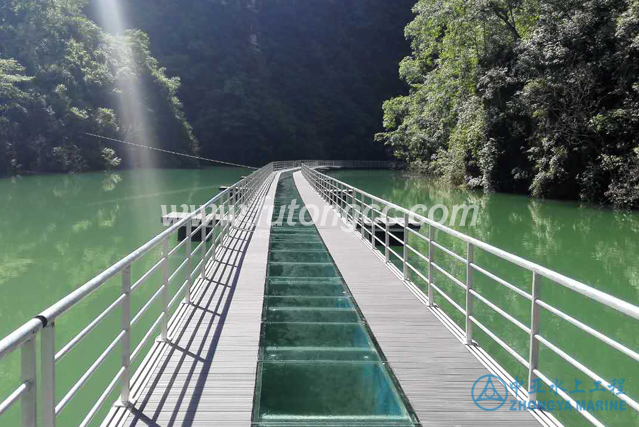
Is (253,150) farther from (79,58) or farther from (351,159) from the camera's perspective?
(79,58)

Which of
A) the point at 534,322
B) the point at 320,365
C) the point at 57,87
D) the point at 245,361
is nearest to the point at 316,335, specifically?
the point at 320,365

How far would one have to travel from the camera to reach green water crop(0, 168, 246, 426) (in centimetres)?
582

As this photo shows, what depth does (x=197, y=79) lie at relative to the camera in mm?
68625

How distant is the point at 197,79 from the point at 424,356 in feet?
224

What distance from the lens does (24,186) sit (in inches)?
1207

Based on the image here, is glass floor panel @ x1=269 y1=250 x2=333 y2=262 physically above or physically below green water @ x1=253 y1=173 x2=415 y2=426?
below

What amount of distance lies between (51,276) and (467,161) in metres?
22.6

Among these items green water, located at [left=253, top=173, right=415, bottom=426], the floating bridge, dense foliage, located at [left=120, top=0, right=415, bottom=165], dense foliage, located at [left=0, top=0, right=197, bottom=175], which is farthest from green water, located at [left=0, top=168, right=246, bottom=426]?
dense foliage, located at [left=120, top=0, right=415, bottom=165]

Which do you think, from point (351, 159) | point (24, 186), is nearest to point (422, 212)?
point (24, 186)

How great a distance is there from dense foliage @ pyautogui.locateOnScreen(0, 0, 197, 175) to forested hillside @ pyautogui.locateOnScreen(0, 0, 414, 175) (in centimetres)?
10

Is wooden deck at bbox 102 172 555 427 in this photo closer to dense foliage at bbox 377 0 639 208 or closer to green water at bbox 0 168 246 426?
green water at bbox 0 168 246 426

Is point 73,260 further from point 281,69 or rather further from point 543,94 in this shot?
point 281,69

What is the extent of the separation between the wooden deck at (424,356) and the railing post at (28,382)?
6.57 ft

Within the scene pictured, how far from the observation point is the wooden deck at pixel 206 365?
3225mm
